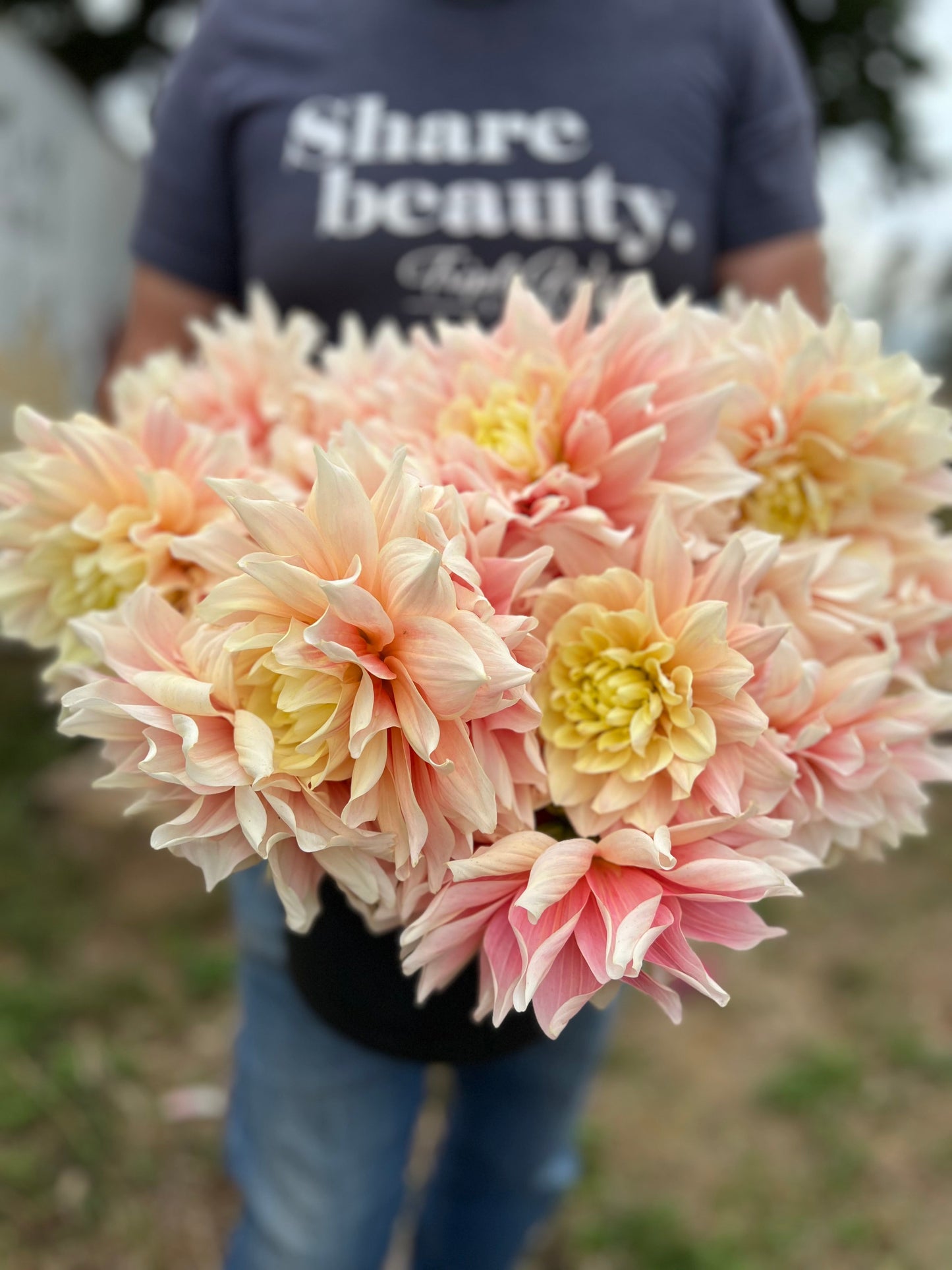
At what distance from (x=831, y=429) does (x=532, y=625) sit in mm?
327

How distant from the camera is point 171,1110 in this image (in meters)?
1.98

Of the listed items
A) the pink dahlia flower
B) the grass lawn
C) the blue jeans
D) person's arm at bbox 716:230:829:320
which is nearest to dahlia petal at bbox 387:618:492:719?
the pink dahlia flower

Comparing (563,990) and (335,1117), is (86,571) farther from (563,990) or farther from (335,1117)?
(335,1117)

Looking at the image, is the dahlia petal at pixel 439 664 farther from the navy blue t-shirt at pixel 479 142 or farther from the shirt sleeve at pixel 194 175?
the shirt sleeve at pixel 194 175

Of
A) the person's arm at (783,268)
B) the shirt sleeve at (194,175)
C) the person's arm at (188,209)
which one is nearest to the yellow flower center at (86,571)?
the person's arm at (188,209)

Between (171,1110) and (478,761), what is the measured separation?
70.7 inches

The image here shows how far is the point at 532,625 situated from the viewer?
0.57m

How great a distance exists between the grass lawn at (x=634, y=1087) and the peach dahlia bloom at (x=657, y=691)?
1.53 metres

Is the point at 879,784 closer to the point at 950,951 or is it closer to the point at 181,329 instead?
the point at 181,329

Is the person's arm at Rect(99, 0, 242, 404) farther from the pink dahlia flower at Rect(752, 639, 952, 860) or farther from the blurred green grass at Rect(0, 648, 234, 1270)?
the blurred green grass at Rect(0, 648, 234, 1270)

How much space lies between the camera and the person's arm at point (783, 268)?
123 cm

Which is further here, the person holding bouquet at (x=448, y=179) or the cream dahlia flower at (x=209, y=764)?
the person holding bouquet at (x=448, y=179)

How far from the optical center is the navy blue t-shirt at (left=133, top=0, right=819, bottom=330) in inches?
46.2

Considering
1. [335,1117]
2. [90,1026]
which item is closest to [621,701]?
[335,1117]
